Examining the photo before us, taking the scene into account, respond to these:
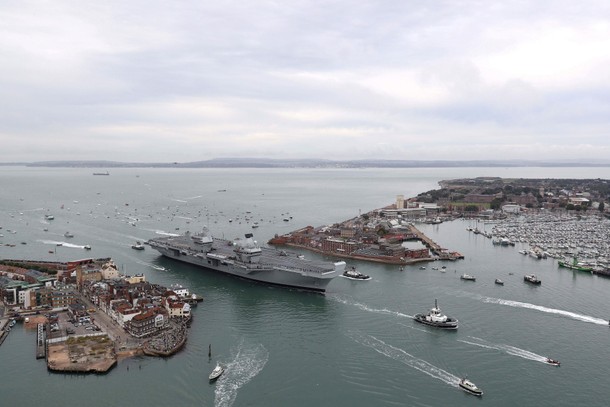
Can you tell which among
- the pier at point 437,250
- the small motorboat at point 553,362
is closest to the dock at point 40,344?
the small motorboat at point 553,362

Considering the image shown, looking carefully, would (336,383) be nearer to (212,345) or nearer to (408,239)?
(212,345)

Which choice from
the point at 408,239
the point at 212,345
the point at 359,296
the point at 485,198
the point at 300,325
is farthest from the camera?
the point at 485,198

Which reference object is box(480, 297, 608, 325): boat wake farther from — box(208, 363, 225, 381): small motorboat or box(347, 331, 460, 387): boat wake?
box(208, 363, 225, 381): small motorboat

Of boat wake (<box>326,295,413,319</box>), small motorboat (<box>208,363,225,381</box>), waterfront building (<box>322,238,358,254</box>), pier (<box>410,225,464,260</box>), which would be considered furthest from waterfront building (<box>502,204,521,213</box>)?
small motorboat (<box>208,363,225,381</box>)

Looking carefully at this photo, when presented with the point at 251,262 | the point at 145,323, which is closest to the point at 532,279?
the point at 251,262

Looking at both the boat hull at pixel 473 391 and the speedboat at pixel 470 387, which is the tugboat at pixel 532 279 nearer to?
the speedboat at pixel 470 387

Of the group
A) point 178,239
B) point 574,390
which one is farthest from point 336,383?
point 178,239

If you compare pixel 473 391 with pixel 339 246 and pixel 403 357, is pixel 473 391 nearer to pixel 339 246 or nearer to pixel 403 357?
pixel 403 357
